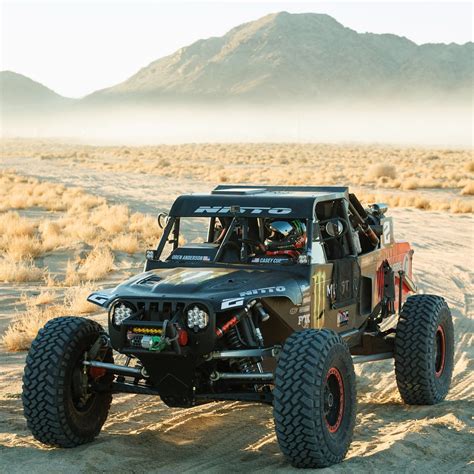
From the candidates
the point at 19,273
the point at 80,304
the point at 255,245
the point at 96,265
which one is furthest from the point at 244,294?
the point at 96,265

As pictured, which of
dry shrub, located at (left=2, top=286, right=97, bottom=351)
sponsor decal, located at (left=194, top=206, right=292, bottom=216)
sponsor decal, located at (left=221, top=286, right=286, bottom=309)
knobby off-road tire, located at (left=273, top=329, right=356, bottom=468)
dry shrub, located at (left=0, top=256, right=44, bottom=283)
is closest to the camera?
knobby off-road tire, located at (left=273, top=329, right=356, bottom=468)

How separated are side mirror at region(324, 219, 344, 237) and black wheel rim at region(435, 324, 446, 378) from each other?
5.37 ft

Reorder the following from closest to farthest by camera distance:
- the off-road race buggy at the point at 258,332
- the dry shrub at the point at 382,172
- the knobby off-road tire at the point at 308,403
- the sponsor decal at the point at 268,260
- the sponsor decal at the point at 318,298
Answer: the knobby off-road tire at the point at 308,403 < the off-road race buggy at the point at 258,332 < the sponsor decal at the point at 318,298 < the sponsor decal at the point at 268,260 < the dry shrub at the point at 382,172

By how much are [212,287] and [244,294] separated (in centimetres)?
32

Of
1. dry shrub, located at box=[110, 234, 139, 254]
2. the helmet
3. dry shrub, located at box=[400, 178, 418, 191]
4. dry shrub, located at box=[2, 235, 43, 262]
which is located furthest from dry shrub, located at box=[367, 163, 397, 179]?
the helmet

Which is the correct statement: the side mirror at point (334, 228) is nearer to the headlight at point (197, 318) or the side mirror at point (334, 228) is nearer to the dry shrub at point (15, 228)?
the headlight at point (197, 318)

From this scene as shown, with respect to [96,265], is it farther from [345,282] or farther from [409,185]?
[409,185]

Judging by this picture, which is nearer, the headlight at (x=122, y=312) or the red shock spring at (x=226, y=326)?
the red shock spring at (x=226, y=326)

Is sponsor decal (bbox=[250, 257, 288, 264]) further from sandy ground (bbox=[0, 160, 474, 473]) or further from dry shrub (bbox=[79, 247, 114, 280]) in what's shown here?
dry shrub (bbox=[79, 247, 114, 280])

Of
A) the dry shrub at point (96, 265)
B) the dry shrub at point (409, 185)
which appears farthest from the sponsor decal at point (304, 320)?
the dry shrub at point (409, 185)

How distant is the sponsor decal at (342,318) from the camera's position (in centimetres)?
936

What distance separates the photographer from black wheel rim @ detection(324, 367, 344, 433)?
25.7ft

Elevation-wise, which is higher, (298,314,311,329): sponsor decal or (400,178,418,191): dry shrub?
(298,314,311,329): sponsor decal

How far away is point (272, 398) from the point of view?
779cm
